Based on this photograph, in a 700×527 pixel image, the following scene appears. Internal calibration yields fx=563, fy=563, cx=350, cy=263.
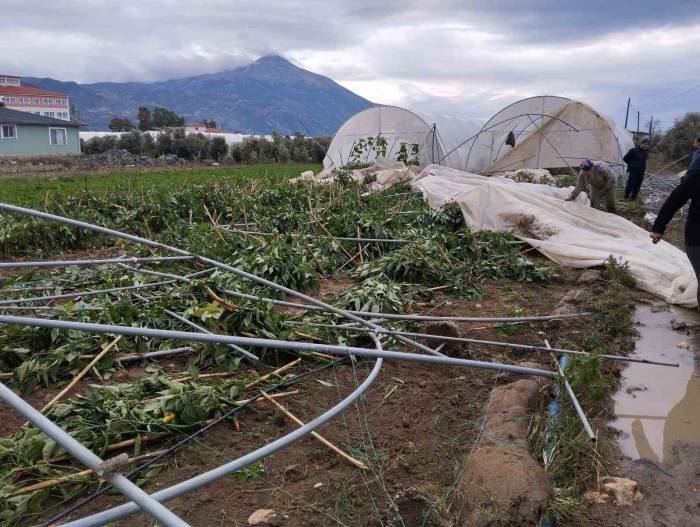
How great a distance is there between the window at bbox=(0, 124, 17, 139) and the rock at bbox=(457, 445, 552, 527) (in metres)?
38.3

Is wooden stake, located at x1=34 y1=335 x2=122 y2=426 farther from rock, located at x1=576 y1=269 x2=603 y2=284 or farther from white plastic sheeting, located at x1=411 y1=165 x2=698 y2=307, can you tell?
white plastic sheeting, located at x1=411 y1=165 x2=698 y2=307

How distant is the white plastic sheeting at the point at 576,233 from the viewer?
21.9 ft

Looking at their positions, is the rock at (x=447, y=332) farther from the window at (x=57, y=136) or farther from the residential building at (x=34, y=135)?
the window at (x=57, y=136)

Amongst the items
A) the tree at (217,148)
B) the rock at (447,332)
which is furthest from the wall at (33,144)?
the rock at (447,332)

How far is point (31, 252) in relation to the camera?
8289 mm

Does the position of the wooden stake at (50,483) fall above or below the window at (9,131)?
below

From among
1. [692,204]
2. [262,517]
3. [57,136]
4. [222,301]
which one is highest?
[57,136]

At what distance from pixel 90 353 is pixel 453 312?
339 cm

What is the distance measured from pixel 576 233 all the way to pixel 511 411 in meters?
5.58

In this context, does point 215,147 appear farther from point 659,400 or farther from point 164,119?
point 164,119

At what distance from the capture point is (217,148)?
114ft

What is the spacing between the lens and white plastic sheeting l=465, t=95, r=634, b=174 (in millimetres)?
17359

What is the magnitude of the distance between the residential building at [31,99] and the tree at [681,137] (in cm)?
5427

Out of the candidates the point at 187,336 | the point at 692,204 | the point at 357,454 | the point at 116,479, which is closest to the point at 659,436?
the point at 357,454
